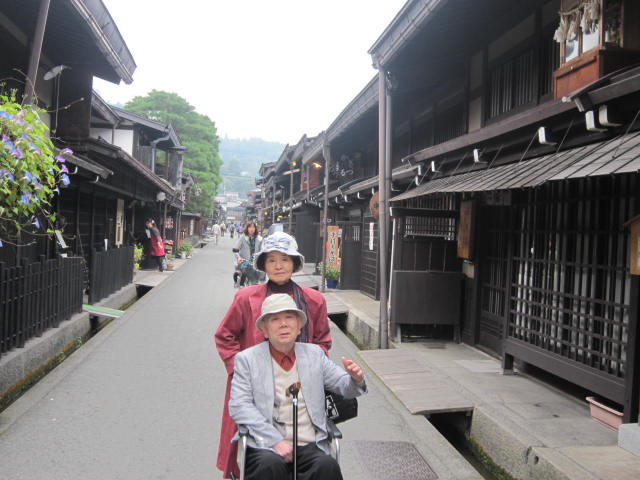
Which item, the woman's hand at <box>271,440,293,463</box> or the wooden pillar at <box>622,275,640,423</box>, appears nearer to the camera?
the woman's hand at <box>271,440,293,463</box>

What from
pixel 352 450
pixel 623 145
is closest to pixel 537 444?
pixel 352 450

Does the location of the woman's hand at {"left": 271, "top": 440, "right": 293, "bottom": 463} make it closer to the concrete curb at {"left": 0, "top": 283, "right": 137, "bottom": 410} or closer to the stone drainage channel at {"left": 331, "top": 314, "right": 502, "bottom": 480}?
the stone drainage channel at {"left": 331, "top": 314, "right": 502, "bottom": 480}

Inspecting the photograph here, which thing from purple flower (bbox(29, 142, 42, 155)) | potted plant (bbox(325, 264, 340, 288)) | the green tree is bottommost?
potted plant (bbox(325, 264, 340, 288))

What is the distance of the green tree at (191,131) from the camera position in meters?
45.0

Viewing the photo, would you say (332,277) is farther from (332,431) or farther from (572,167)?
(332,431)

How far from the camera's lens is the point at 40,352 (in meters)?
7.51

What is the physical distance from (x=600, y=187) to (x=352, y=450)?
3.93 m

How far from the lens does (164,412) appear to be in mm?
5871

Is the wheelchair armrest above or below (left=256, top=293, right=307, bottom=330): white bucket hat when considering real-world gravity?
below

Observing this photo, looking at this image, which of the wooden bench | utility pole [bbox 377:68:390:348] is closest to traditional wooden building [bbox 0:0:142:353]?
the wooden bench

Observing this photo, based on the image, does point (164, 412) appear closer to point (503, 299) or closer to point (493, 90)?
point (503, 299)

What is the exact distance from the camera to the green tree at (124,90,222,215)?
45.0 m

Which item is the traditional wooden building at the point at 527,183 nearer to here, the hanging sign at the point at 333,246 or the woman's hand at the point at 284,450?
the woman's hand at the point at 284,450

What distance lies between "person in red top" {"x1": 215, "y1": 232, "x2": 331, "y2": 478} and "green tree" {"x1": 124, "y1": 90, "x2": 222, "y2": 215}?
137 feet
